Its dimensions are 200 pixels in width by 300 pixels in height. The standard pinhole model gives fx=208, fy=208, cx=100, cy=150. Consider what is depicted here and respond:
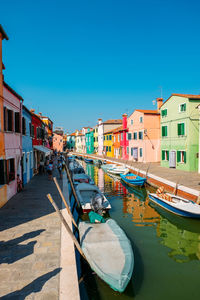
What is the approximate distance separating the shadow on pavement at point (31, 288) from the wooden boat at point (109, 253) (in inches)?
50.7

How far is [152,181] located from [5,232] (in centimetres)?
1478

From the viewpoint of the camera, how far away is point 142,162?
3431 centimetres

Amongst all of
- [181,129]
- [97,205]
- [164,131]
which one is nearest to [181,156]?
[181,129]

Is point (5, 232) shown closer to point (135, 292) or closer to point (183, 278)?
point (135, 292)

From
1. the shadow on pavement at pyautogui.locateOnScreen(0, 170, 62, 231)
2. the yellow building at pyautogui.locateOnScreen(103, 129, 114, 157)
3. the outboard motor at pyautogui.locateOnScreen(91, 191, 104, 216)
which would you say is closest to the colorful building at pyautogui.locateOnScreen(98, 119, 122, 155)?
the yellow building at pyautogui.locateOnScreen(103, 129, 114, 157)

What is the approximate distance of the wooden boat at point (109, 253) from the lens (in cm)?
536

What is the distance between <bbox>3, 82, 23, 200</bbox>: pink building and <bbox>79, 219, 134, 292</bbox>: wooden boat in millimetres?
6222

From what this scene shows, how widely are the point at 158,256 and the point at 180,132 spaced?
1910cm

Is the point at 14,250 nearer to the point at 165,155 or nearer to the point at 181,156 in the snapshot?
the point at 181,156

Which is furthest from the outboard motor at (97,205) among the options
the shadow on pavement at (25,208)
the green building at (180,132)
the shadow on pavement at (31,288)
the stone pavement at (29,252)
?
the green building at (180,132)

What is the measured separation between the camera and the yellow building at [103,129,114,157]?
164ft

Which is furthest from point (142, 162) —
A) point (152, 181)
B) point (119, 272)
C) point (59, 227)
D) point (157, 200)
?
point (119, 272)

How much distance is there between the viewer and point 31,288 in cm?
485

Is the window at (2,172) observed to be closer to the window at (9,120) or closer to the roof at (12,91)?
the window at (9,120)
